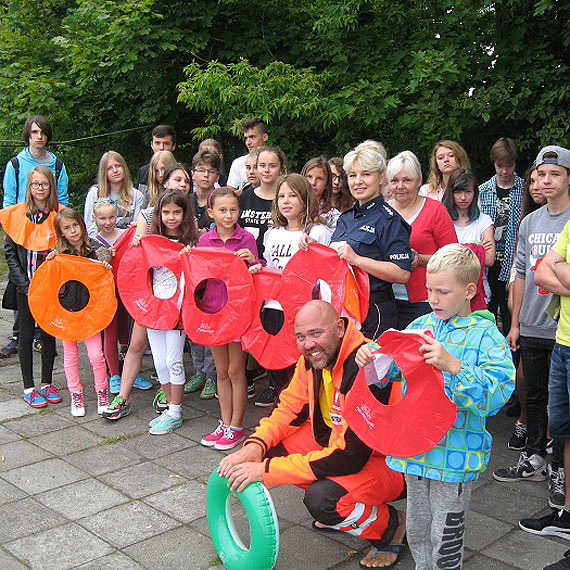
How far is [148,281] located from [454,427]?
3.26 meters

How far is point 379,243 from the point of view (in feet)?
14.5

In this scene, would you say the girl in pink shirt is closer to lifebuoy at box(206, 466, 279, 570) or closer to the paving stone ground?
the paving stone ground

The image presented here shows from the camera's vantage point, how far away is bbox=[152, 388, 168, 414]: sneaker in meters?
5.90

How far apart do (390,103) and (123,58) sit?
3.75 meters

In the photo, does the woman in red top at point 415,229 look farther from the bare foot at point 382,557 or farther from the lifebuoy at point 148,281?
the lifebuoy at point 148,281

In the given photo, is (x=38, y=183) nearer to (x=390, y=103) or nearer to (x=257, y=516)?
(x=390, y=103)

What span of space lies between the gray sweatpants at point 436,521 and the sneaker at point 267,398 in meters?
2.94

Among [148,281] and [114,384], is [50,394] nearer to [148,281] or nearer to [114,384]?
[114,384]

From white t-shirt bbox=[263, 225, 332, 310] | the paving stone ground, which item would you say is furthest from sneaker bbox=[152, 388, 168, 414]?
white t-shirt bbox=[263, 225, 332, 310]

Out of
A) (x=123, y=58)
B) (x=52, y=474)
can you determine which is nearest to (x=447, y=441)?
(x=52, y=474)

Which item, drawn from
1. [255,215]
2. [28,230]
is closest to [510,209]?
[255,215]

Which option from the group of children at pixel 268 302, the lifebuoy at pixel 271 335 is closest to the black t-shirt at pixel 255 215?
the group of children at pixel 268 302

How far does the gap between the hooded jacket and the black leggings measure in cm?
309

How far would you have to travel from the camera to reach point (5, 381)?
6.90 m
